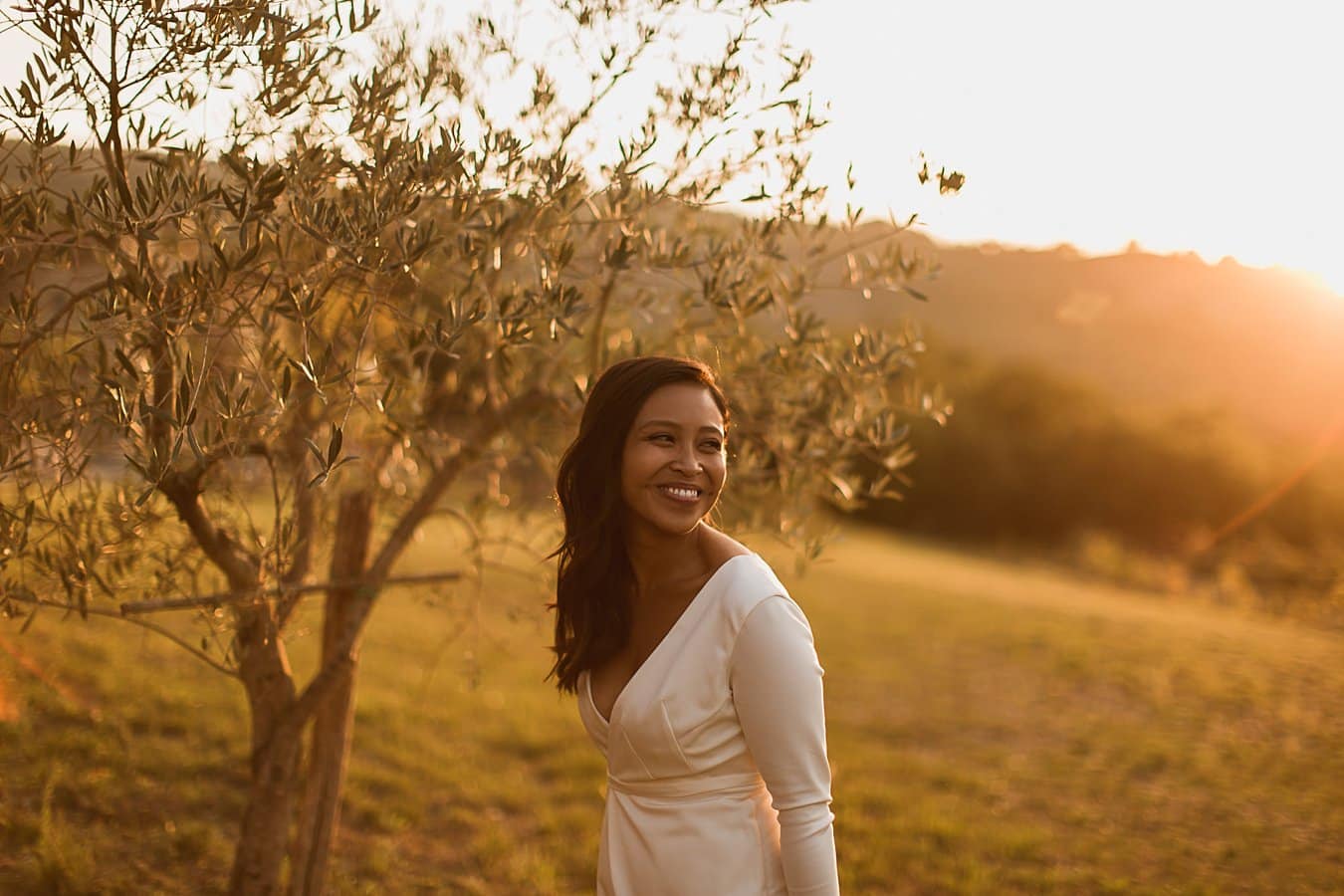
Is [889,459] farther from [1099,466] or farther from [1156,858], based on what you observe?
[1099,466]

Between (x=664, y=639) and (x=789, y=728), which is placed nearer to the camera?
(x=789, y=728)

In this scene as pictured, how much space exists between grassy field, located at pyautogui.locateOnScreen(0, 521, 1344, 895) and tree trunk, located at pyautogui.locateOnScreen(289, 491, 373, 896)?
790mm

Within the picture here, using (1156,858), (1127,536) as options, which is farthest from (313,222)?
(1127,536)

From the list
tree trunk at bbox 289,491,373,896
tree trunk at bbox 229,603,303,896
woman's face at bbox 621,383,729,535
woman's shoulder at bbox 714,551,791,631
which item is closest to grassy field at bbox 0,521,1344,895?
tree trunk at bbox 229,603,303,896

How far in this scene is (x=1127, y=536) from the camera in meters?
56.3

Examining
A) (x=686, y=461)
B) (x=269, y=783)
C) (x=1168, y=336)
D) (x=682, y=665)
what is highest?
(x=1168, y=336)

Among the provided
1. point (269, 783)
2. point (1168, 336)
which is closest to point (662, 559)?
point (269, 783)

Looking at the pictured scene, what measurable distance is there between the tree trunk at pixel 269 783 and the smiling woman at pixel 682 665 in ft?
5.98

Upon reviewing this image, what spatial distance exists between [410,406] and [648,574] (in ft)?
7.30

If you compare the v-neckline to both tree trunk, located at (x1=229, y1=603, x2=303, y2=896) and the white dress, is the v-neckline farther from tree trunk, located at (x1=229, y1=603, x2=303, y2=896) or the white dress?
tree trunk, located at (x1=229, y1=603, x2=303, y2=896)

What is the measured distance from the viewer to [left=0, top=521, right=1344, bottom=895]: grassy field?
6094mm

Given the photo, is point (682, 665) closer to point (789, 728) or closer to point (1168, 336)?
point (789, 728)

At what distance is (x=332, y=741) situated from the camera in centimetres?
483

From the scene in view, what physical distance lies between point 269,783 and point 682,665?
105 inches
